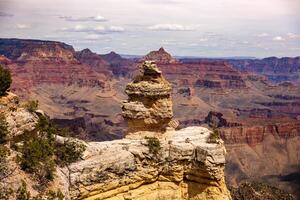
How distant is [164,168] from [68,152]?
20.3 feet

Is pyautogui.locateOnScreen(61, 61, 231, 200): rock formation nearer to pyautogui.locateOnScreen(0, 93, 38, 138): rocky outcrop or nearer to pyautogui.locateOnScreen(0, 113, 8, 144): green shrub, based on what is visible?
pyautogui.locateOnScreen(0, 93, 38, 138): rocky outcrop

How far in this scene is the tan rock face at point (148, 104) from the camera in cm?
3055

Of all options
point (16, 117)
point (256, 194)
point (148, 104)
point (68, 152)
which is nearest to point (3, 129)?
point (16, 117)

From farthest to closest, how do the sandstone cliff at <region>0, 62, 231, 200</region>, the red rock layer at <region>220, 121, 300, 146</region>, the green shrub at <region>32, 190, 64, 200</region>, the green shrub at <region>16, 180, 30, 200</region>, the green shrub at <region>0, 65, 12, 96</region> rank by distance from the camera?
the red rock layer at <region>220, 121, 300, 146</region> → the green shrub at <region>0, 65, 12, 96</region> → the sandstone cliff at <region>0, 62, 231, 200</region> → the green shrub at <region>32, 190, 64, 200</region> → the green shrub at <region>16, 180, 30, 200</region>

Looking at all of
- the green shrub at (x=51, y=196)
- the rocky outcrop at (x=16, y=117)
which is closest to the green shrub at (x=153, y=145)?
the rocky outcrop at (x=16, y=117)

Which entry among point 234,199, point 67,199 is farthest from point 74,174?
point 234,199

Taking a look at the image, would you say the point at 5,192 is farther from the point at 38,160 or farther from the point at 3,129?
the point at 3,129

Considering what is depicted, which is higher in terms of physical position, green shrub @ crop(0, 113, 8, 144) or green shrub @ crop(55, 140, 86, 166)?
green shrub @ crop(0, 113, 8, 144)

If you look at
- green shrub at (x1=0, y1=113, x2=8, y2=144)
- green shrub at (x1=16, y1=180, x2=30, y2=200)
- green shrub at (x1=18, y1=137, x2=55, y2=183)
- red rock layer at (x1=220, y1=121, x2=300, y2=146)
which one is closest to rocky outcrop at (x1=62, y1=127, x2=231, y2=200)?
green shrub at (x1=18, y1=137, x2=55, y2=183)

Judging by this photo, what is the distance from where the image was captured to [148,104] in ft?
101

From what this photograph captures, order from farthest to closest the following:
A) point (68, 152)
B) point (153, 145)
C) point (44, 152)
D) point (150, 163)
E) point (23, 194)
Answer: point (153, 145)
point (150, 163)
point (68, 152)
point (44, 152)
point (23, 194)

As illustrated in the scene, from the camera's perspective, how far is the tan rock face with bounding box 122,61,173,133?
30.5 m

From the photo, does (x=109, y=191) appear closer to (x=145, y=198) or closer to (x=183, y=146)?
(x=145, y=198)

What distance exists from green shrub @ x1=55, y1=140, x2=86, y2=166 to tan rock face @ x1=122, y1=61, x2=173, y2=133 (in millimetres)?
6808
